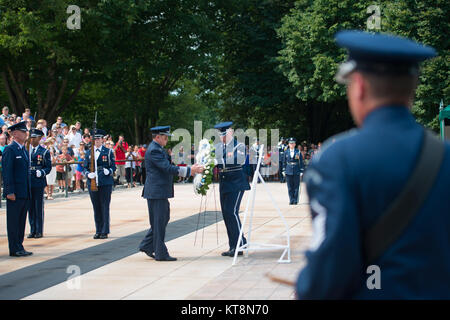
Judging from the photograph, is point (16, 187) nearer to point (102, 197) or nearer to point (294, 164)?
point (102, 197)

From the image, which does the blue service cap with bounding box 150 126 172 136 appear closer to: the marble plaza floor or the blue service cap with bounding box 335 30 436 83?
the marble plaza floor

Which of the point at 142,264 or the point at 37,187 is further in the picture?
the point at 37,187

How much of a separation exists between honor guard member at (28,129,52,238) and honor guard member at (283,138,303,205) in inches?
337

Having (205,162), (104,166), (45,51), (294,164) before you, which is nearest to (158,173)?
(205,162)

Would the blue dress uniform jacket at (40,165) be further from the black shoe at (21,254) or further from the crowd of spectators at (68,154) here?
the crowd of spectators at (68,154)

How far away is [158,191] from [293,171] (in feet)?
35.0

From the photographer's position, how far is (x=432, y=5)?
30.5m

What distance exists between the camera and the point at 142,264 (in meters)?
9.68

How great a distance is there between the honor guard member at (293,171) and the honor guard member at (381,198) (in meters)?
17.4

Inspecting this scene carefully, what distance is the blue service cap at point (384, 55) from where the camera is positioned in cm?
228

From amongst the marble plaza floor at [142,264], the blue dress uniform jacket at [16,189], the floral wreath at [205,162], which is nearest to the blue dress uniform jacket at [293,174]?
the marble plaza floor at [142,264]

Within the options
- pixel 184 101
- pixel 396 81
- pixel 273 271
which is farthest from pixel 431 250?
pixel 184 101
